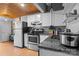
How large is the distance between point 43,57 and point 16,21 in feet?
1.94

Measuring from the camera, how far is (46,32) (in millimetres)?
1424

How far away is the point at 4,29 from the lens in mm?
1388

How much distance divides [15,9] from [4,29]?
0.31 m

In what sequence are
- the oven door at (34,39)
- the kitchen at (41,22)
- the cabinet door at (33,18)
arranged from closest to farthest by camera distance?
the kitchen at (41,22), the cabinet door at (33,18), the oven door at (34,39)

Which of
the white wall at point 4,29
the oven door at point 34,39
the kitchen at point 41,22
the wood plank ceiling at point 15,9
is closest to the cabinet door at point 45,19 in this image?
the kitchen at point 41,22

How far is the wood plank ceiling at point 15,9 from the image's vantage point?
4.35 ft

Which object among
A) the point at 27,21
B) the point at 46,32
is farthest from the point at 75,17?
the point at 27,21

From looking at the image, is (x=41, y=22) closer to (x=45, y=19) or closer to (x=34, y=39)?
(x=45, y=19)

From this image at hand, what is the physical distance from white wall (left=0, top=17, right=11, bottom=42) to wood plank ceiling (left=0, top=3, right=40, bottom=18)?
0.30 ft

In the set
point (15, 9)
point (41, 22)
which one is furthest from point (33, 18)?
point (15, 9)

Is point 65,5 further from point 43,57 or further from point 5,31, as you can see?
point 5,31

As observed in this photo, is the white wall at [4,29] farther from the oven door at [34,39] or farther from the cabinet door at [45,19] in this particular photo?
the cabinet door at [45,19]

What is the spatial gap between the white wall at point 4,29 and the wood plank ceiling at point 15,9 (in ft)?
0.30

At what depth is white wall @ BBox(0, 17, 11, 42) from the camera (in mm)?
1349
